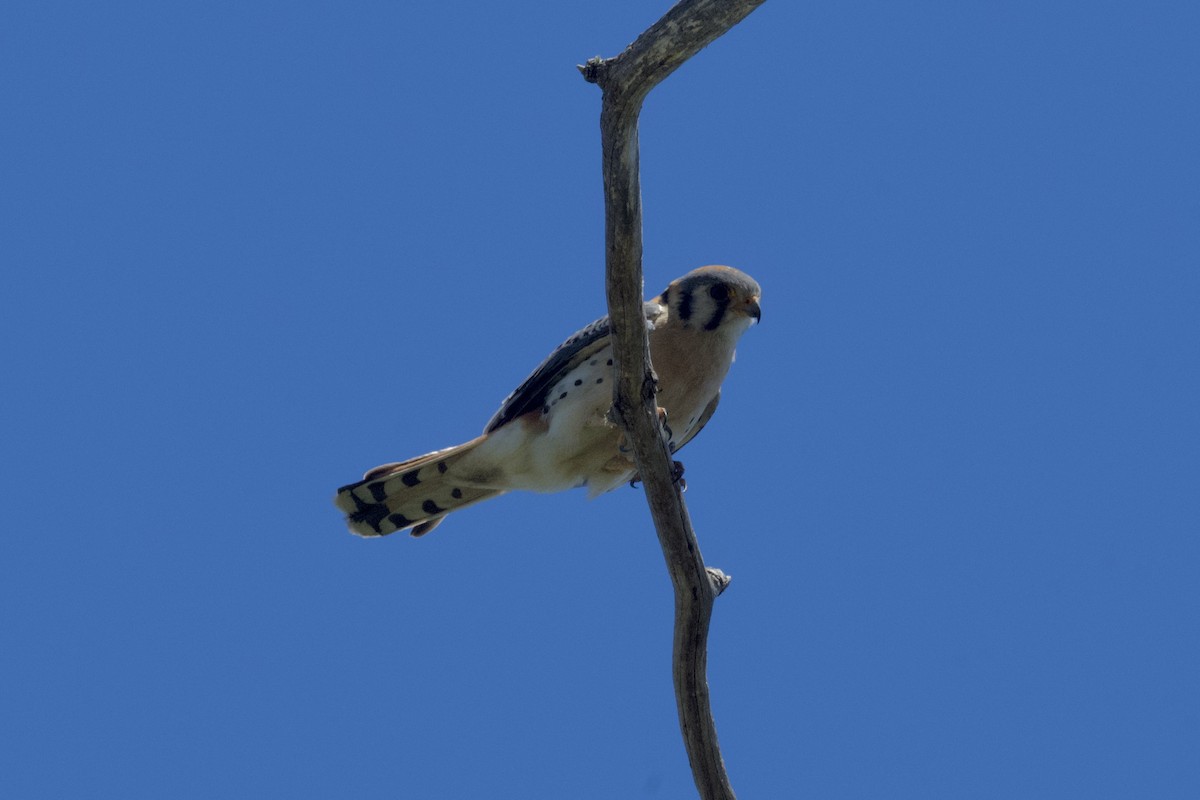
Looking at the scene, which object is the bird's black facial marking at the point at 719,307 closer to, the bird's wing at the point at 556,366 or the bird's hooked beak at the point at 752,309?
the bird's hooked beak at the point at 752,309

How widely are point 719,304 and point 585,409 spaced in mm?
933

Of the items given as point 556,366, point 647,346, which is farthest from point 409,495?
point 647,346

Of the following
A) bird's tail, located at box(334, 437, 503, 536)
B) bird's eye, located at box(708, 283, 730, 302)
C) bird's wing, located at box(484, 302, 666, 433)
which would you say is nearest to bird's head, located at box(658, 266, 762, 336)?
bird's eye, located at box(708, 283, 730, 302)

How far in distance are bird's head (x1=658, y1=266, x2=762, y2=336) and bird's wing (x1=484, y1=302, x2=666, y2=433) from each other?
157 millimetres

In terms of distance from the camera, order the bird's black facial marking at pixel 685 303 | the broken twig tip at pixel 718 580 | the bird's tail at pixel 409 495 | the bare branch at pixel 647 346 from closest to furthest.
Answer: the bare branch at pixel 647 346 < the broken twig tip at pixel 718 580 < the bird's black facial marking at pixel 685 303 < the bird's tail at pixel 409 495

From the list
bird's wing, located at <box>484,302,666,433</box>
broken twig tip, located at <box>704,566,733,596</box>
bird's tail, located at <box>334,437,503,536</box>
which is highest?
bird's wing, located at <box>484,302,666,433</box>

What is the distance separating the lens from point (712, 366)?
714 centimetres

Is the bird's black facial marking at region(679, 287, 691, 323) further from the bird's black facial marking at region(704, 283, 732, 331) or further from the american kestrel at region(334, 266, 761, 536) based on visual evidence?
the bird's black facial marking at region(704, 283, 732, 331)

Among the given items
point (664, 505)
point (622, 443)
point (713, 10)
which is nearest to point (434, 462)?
point (622, 443)

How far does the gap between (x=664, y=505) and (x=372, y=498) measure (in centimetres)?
202

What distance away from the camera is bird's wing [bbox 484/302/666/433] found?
23.2 feet

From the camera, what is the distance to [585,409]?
680 cm

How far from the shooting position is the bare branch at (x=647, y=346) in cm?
486

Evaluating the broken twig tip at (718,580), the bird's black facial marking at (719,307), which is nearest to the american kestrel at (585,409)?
the bird's black facial marking at (719,307)
